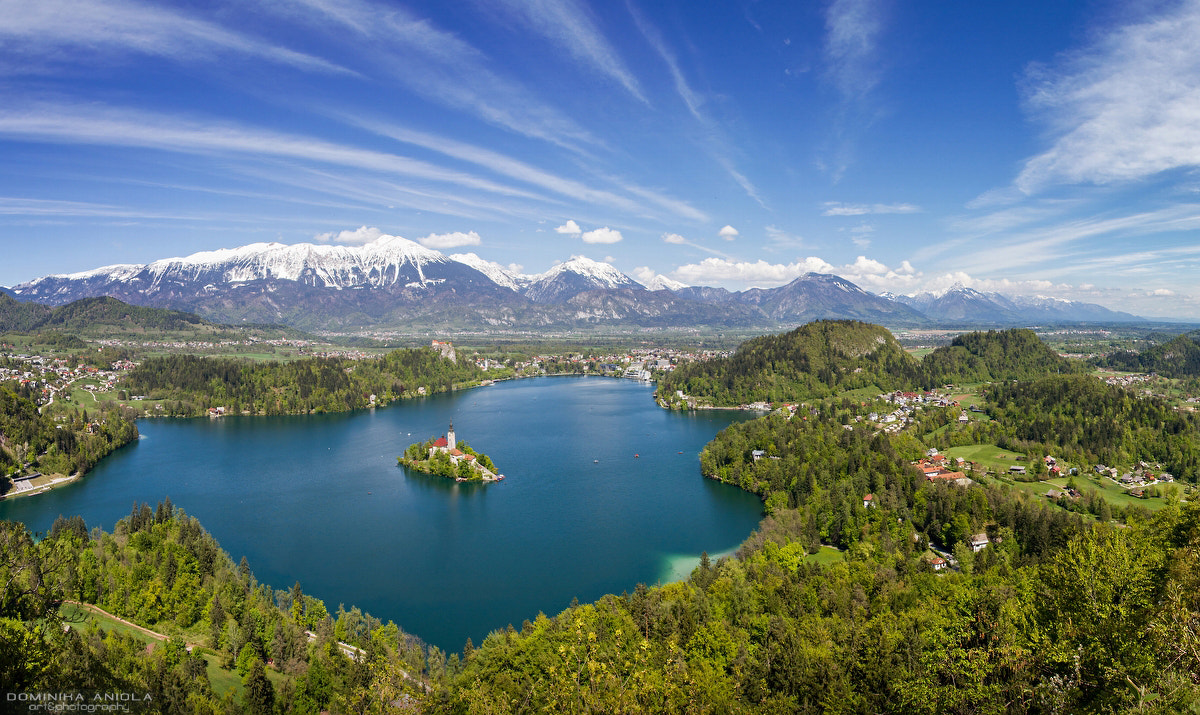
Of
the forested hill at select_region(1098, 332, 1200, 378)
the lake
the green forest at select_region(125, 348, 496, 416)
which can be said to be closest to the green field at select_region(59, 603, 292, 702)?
the lake

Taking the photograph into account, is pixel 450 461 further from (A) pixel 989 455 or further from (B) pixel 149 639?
(A) pixel 989 455

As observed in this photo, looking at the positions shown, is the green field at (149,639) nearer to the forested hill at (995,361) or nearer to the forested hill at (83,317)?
the forested hill at (995,361)

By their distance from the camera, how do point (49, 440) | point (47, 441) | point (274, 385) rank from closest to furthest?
point (47, 441) → point (49, 440) → point (274, 385)

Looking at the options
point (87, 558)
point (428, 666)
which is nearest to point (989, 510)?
point (428, 666)

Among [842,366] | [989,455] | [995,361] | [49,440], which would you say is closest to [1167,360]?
[995,361]

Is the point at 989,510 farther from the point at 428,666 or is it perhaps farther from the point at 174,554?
the point at 174,554

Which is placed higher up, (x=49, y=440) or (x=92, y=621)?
(x=92, y=621)

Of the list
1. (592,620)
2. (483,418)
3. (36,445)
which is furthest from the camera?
(483,418)

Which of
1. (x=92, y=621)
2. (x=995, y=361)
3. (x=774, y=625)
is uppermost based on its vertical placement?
(x=995, y=361)
